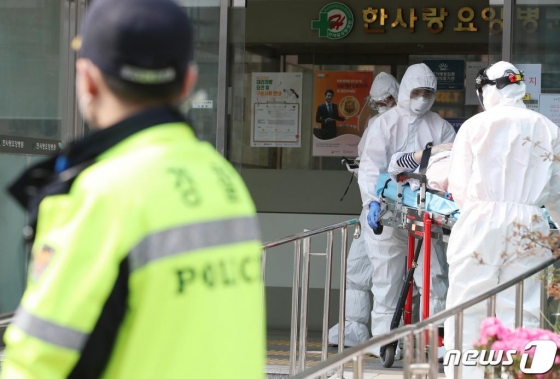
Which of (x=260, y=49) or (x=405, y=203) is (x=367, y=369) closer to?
(x=405, y=203)

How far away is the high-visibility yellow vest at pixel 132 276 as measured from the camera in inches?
43.8

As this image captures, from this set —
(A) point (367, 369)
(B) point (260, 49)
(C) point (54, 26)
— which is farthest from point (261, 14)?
(A) point (367, 369)

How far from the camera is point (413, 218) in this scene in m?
5.54

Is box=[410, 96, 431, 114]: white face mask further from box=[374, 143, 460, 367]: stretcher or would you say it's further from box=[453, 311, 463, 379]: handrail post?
box=[453, 311, 463, 379]: handrail post

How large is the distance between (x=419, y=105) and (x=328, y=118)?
3.66 meters

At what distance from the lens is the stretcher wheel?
235 inches

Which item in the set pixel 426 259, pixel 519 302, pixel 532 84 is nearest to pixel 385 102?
pixel 532 84

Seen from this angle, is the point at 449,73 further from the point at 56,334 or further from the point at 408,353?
the point at 56,334

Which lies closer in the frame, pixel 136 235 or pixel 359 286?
pixel 136 235

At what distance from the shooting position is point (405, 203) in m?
5.72

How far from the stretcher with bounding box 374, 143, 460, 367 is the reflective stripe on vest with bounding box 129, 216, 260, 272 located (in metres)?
3.94

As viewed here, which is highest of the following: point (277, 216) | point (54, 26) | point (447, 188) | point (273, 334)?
point (54, 26)

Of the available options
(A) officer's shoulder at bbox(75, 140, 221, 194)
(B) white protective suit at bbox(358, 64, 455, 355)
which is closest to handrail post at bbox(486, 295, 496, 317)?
(A) officer's shoulder at bbox(75, 140, 221, 194)

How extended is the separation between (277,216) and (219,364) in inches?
308
